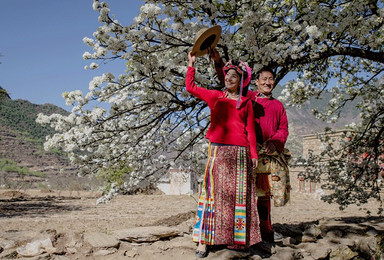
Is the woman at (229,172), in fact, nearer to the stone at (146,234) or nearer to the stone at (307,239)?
the stone at (146,234)

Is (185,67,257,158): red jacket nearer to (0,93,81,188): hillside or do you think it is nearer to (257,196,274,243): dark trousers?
(257,196,274,243): dark trousers

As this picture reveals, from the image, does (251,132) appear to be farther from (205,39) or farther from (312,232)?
(312,232)

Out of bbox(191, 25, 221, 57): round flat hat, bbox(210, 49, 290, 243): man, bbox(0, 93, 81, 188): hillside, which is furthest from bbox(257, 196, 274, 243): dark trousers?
bbox(0, 93, 81, 188): hillside

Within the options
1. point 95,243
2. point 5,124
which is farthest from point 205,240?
point 5,124

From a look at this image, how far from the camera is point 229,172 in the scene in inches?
142

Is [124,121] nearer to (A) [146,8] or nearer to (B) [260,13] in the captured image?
(A) [146,8]

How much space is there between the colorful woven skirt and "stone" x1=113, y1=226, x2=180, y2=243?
2.54 ft

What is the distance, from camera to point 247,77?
3.77 meters

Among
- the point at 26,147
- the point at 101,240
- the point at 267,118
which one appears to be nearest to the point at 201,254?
the point at 101,240

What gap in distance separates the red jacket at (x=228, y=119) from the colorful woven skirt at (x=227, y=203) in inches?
3.5

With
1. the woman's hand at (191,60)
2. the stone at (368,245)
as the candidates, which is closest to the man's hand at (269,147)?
the woman's hand at (191,60)

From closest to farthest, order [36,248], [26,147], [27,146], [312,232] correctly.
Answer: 1. [36,248]
2. [312,232]
3. [26,147]
4. [27,146]

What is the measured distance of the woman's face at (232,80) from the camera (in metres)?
3.70

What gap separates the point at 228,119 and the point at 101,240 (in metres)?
2.08
